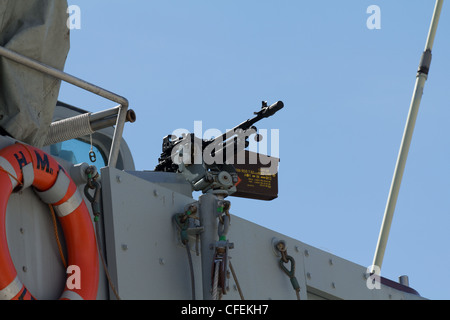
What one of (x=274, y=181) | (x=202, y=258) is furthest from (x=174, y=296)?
(x=274, y=181)

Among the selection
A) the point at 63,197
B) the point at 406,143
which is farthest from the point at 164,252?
the point at 406,143

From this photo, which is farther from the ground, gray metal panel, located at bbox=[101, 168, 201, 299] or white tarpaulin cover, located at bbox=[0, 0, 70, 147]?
white tarpaulin cover, located at bbox=[0, 0, 70, 147]

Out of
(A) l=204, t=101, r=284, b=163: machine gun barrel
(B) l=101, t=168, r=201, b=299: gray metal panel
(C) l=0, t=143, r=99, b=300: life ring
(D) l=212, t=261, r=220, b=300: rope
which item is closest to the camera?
→ (C) l=0, t=143, r=99, b=300: life ring

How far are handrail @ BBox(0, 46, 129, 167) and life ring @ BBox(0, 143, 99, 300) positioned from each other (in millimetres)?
427

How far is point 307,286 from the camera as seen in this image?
5914 millimetres

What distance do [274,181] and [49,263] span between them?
11772 mm

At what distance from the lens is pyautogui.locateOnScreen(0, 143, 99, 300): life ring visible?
13.5ft

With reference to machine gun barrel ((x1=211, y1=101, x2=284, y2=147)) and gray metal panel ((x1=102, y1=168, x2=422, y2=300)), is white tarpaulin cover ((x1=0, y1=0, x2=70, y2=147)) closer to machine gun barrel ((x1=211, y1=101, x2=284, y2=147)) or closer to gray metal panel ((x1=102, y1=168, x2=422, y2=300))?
gray metal panel ((x1=102, y1=168, x2=422, y2=300))

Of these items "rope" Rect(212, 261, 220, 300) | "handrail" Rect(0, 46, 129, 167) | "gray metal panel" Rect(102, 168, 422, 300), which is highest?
"handrail" Rect(0, 46, 129, 167)

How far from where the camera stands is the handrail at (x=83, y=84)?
4.40 m

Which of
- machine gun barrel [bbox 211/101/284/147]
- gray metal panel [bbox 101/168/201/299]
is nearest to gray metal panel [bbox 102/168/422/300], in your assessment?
gray metal panel [bbox 101/168/201/299]

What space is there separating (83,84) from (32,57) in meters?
0.28
